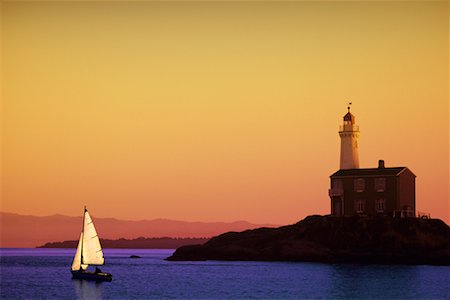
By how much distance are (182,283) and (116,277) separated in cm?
1543

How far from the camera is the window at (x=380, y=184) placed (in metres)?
115

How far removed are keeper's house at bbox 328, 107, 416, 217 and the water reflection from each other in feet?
126

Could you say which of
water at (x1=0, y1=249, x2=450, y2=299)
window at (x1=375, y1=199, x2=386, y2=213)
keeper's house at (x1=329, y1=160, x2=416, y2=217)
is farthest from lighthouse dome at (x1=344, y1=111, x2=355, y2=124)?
water at (x1=0, y1=249, x2=450, y2=299)

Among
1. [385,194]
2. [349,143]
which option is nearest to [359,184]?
[385,194]

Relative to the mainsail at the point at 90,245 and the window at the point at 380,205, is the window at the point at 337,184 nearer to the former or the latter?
the window at the point at 380,205

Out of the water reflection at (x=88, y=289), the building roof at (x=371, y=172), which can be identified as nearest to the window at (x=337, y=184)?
the building roof at (x=371, y=172)

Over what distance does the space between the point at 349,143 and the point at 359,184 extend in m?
5.63

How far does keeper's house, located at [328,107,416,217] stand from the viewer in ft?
375

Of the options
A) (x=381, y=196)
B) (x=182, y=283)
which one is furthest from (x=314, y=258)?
(x=182, y=283)

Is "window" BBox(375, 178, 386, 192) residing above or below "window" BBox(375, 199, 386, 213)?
above

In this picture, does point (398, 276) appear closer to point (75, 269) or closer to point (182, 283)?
point (182, 283)

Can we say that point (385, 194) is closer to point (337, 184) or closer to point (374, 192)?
point (374, 192)

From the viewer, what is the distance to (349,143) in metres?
118

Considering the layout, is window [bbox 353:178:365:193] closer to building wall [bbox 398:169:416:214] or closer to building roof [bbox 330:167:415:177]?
building roof [bbox 330:167:415:177]
